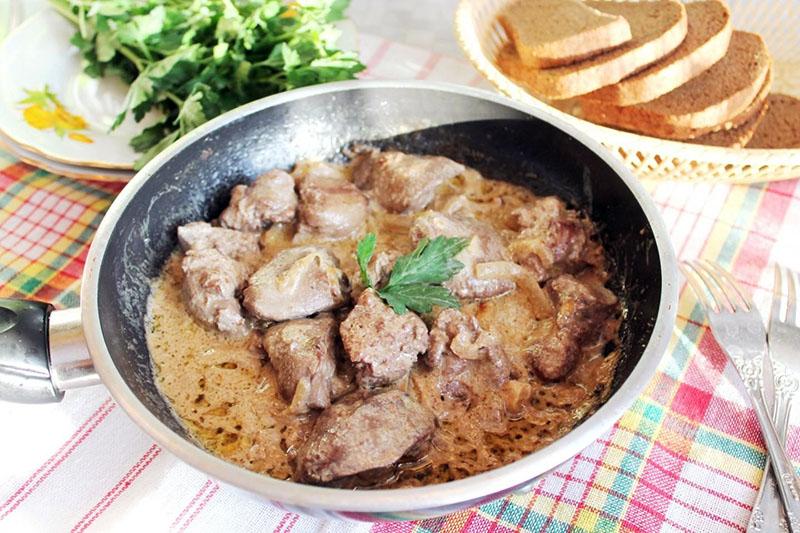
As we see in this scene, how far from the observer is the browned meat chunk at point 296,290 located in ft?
6.09

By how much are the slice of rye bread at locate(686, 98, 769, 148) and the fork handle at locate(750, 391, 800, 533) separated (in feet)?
3.41

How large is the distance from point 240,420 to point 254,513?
0.86 ft

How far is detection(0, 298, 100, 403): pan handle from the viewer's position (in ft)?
5.26

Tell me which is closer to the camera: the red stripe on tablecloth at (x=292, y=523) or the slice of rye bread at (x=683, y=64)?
the red stripe on tablecloth at (x=292, y=523)

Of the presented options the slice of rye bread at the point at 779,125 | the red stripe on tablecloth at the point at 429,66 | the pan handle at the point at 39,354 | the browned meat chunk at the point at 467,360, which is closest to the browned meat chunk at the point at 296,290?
the browned meat chunk at the point at 467,360

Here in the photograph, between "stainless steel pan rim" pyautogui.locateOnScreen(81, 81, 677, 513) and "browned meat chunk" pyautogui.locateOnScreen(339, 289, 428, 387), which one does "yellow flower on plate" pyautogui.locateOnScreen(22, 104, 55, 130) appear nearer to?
"stainless steel pan rim" pyautogui.locateOnScreen(81, 81, 677, 513)

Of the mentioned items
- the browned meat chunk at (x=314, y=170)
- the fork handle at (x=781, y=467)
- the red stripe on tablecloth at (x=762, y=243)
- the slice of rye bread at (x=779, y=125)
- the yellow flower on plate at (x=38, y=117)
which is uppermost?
the browned meat chunk at (x=314, y=170)

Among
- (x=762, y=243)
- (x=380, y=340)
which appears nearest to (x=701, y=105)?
(x=762, y=243)

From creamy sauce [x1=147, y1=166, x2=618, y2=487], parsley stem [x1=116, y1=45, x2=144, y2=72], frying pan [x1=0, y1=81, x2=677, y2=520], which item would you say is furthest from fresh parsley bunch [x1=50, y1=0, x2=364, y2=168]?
creamy sauce [x1=147, y1=166, x2=618, y2=487]

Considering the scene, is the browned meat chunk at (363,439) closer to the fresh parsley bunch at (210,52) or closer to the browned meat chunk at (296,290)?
the browned meat chunk at (296,290)

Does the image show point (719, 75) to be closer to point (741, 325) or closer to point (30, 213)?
point (741, 325)

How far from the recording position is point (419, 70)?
3379 mm

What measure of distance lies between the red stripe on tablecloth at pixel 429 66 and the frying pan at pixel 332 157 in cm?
106

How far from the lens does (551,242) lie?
2.03 metres
